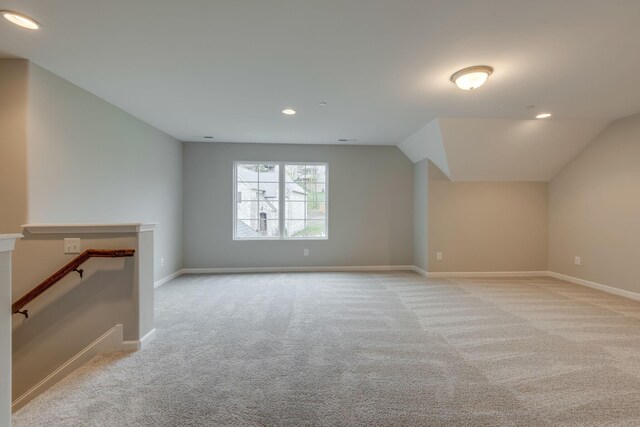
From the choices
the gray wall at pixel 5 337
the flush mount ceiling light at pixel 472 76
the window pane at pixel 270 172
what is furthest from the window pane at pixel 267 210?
the gray wall at pixel 5 337

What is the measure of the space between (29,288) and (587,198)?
22.3 feet

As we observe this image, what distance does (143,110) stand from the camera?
3518 mm

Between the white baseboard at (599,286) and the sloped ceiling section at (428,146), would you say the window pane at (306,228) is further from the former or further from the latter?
the white baseboard at (599,286)

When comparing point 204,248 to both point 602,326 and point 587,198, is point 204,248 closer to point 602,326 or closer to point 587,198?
point 602,326

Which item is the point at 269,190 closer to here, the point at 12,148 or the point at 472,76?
the point at 12,148

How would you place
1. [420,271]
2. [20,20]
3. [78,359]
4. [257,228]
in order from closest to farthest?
Result: [20,20] → [78,359] → [420,271] → [257,228]

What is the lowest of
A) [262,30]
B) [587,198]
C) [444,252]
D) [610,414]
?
[610,414]

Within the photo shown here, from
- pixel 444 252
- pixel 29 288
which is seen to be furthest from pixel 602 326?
pixel 29 288

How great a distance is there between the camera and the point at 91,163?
9.78 feet

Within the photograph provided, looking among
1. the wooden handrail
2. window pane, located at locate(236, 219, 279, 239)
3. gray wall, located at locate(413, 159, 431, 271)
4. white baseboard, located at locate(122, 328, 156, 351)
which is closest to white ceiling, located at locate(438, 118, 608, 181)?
gray wall, located at locate(413, 159, 431, 271)

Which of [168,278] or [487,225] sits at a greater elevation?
[487,225]

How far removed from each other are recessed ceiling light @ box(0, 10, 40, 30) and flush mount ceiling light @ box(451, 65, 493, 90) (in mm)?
3237

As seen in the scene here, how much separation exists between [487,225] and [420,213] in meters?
1.16

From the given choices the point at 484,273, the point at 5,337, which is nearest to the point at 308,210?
the point at 484,273
